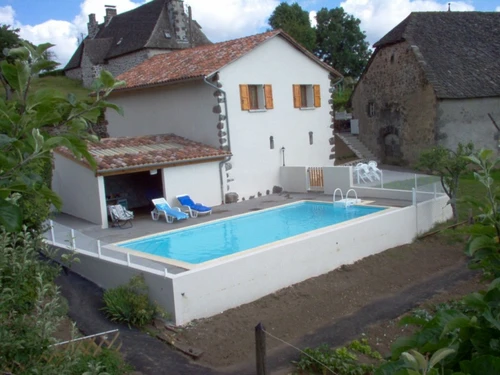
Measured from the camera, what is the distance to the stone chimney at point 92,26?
49.6 m

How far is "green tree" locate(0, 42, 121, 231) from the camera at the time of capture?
1.99 meters

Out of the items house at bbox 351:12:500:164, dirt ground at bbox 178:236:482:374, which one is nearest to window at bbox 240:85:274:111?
dirt ground at bbox 178:236:482:374

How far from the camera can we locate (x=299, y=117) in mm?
21922

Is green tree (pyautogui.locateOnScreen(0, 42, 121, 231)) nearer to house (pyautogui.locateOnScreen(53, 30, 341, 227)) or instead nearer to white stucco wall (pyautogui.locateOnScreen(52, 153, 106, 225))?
white stucco wall (pyautogui.locateOnScreen(52, 153, 106, 225))

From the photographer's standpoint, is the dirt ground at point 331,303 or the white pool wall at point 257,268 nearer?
the dirt ground at point 331,303

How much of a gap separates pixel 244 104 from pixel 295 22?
34.4 m

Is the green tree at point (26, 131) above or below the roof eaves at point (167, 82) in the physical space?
below

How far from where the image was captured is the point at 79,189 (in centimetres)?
1708

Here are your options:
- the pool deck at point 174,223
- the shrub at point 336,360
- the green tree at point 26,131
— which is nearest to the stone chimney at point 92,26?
the pool deck at point 174,223

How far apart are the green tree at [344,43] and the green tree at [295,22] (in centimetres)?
199

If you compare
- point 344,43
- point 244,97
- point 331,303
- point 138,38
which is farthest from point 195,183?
point 344,43

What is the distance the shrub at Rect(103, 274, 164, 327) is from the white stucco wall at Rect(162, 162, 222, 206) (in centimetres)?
722

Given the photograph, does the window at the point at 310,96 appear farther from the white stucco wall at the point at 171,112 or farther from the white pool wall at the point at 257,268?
the white pool wall at the point at 257,268

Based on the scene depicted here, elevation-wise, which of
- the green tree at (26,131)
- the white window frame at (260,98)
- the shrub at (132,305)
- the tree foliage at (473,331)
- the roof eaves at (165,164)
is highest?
the white window frame at (260,98)
